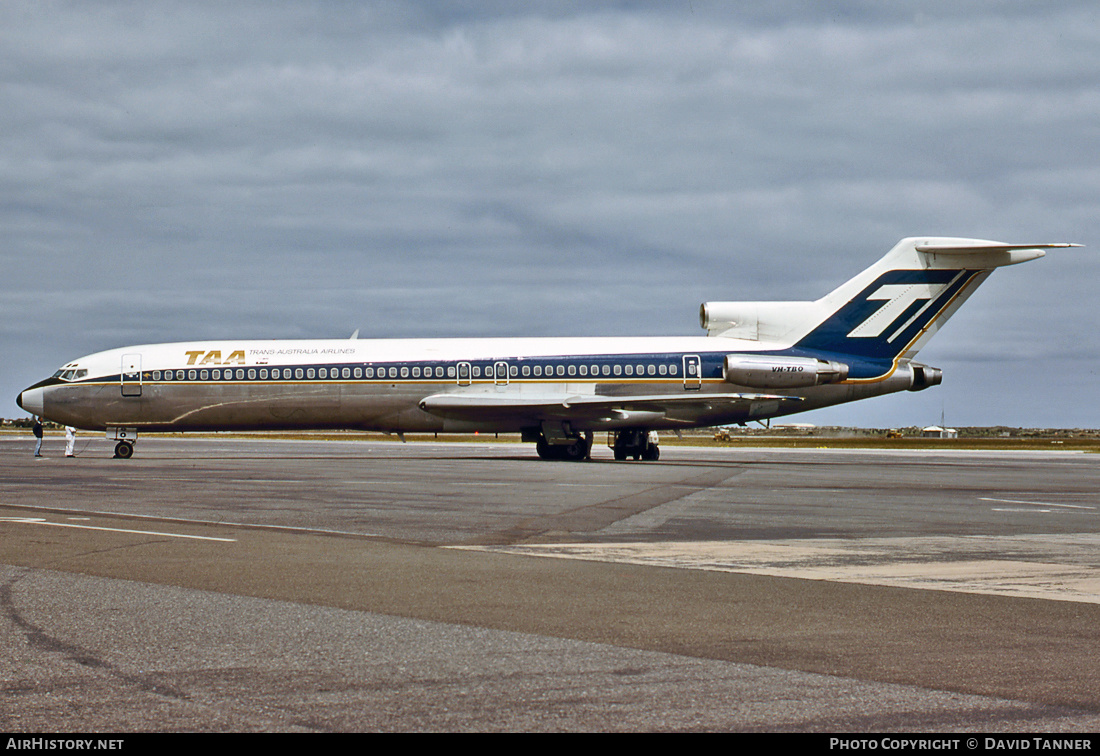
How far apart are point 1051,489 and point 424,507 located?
14.3 m

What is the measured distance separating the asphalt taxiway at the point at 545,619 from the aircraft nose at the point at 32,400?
73.7ft

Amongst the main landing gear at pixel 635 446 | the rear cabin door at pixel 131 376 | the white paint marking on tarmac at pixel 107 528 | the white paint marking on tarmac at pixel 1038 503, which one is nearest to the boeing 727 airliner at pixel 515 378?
the rear cabin door at pixel 131 376

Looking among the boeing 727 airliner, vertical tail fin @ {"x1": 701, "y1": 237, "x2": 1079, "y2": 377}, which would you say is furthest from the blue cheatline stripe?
vertical tail fin @ {"x1": 701, "y1": 237, "x2": 1079, "y2": 377}

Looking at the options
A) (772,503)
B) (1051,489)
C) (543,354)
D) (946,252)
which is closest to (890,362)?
(946,252)

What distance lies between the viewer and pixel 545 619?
23.6 feet

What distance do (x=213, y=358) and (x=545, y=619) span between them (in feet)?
102

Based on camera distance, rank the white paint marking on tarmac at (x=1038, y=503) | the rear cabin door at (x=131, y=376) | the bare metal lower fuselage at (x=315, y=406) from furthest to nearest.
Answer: the rear cabin door at (x=131, y=376), the bare metal lower fuselage at (x=315, y=406), the white paint marking on tarmac at (x=1038, y=503)

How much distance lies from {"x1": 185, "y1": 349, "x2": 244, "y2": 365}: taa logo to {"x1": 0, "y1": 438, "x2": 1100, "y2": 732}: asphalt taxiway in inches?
791

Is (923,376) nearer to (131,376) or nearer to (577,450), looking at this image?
(577,450)

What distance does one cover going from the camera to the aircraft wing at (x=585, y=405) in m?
35.1

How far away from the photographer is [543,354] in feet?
119

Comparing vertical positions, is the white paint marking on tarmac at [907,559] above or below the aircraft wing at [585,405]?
below

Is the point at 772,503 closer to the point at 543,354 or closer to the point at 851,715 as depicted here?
the point at 851,715

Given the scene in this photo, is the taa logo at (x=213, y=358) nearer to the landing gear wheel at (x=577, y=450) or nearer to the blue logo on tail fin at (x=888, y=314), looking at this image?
the landing gear wheel at (x=577, y=450)
